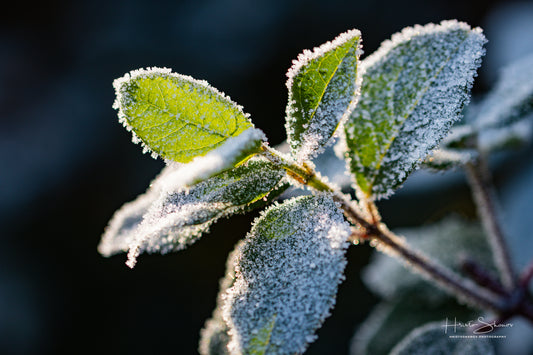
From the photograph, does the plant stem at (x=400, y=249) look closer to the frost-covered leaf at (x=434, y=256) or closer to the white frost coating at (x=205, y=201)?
the white frost coating at (x=205, y=201)

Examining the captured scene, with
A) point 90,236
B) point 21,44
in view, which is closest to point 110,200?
point 90,236

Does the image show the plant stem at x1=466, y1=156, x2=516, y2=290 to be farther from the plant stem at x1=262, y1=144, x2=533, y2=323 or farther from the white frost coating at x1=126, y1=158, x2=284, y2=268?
the white frost coating at x1=126, y1=158, x2=284, y2=268

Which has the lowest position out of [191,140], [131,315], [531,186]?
[191,140]

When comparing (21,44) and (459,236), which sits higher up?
(21,44)

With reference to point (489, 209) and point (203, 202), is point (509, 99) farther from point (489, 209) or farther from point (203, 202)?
point (203, 202)

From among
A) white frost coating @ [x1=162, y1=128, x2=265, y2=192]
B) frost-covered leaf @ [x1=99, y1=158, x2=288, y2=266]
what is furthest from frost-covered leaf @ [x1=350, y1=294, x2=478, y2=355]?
white frost coating @ [x1=162, y1=128, x2=265, y2=192]

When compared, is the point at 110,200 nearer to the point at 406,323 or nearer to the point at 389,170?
the point at 406,323
